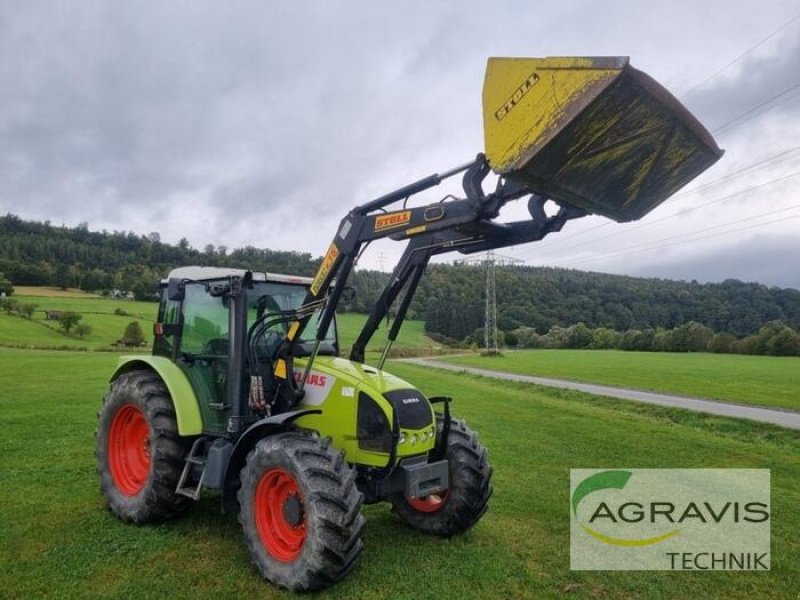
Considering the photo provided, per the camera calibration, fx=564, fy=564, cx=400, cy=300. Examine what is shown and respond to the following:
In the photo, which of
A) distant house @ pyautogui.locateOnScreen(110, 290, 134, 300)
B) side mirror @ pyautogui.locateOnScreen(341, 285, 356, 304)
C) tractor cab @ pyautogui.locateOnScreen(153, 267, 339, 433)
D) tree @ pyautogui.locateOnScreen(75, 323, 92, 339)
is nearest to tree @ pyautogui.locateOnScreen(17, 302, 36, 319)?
tree @ pyautogui.locateOnScreen(75, 323, 92, 339)

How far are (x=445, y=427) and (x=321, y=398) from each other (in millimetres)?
1256

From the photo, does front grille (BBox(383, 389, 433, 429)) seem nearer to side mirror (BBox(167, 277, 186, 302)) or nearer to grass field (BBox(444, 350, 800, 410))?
side mirror (BBox(167, 277, 186, 302))

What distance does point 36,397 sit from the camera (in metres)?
15.2

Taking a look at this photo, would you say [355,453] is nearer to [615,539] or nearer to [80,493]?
[615,539]

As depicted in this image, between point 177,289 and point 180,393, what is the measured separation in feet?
3.76

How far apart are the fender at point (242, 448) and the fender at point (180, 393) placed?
27.9 inches

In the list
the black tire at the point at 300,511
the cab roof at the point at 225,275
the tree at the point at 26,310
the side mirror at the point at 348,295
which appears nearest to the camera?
the black tire at the point at 300,511

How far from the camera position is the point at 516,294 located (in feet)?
254

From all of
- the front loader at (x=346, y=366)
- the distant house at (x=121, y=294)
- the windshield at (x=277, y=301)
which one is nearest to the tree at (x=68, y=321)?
the distant house at (x=121, y=294)

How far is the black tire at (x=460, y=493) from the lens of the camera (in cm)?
535

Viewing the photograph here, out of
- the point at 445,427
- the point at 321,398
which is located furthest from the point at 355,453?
the point at 445,427

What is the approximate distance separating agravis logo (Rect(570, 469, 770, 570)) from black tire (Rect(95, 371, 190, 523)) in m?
3.85

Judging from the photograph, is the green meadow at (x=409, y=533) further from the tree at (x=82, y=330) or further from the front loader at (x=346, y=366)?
the tree at (x=82, y=330)

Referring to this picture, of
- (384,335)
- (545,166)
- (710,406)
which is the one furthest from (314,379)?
→ (710,406)
